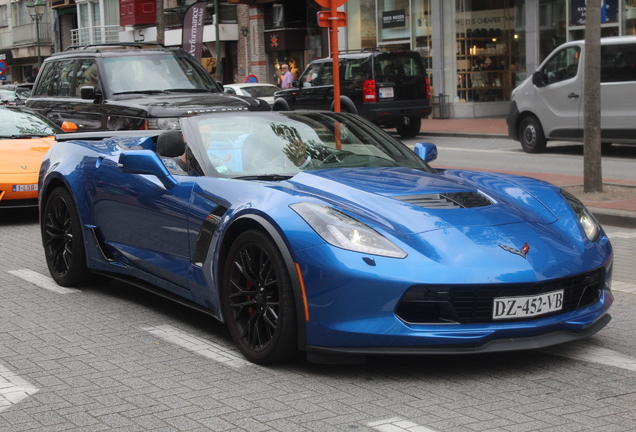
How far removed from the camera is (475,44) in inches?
1154

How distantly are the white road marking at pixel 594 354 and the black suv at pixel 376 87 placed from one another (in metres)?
16.5

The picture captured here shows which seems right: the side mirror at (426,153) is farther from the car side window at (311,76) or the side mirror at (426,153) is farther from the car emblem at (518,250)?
the car side window at (311,76)

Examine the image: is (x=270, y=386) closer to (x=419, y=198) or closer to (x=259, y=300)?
(x=259, y=300)

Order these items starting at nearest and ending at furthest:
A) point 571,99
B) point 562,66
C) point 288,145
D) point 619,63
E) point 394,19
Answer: point 288,145 → point 619,63 → point 571,99 → point 562,66 → point 394,19

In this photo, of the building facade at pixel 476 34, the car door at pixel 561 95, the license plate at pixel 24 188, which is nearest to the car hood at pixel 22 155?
the license plate at pixel 24 188

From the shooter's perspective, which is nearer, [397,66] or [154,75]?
[154,75]

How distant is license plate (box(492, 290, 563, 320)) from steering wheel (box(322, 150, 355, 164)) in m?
1.66

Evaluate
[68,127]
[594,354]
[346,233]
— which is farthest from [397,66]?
[346,233]

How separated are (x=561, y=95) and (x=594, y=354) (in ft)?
43.0

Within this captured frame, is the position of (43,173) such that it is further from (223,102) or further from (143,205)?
(223,102)

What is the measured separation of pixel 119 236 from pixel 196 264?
119 centimetres

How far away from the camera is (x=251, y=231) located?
4910mm

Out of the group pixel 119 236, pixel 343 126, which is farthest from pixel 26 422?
pixel 343 126

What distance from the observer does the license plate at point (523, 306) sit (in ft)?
14.6
